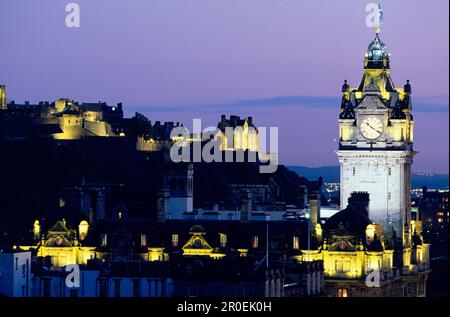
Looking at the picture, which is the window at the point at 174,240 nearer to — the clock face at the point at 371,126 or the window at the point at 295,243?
the window at the point at 295,243

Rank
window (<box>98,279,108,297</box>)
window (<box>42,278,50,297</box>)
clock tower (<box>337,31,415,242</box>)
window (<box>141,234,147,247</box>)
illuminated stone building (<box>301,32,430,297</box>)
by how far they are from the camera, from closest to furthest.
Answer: window (<box>98,279,108,297</box>) → window (<box>42,278,50,297</box>) → window (<box>141,234,147,247</box>) → illuminated stone building (<box>301,32,430,297</box>) → clock tower (<box>337,31,415,242</box>)

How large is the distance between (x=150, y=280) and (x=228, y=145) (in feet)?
175

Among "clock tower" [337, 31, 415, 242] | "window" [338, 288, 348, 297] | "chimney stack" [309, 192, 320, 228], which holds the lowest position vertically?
"window" [338, 288, 348, 297]

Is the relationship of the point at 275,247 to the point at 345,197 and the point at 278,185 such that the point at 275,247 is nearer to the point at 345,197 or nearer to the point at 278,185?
the point at 345,197

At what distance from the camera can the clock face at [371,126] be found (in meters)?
121

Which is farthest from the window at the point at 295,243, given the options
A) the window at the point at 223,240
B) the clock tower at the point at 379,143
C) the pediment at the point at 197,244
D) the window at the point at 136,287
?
the window at the point at 136,287

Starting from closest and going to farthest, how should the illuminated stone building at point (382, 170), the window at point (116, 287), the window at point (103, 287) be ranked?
the window at point (116, 287)
the window at point (103, 287)
the illuminated stone building at point (382, 170)

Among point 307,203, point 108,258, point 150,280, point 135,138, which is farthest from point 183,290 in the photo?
point 135,138

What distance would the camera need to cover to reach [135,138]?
154m

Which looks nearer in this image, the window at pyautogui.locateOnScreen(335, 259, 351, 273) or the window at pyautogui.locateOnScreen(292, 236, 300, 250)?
the window at pyautogui.locateOnScreen(335, 259, 351, 273)

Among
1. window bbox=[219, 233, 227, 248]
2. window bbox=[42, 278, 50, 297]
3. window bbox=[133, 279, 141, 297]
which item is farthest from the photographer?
window bbox=[219, 233, 227, 248]

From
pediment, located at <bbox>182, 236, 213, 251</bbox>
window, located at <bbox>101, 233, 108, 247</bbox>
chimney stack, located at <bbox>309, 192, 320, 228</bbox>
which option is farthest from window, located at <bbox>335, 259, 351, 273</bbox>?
window, located at <bbox>101, 233, 108, 247</bbox>

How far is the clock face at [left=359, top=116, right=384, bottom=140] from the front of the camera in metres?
121

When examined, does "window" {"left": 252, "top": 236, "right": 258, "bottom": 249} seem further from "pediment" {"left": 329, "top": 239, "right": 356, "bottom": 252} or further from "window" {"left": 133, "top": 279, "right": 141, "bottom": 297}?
"window" {"left": 133, "top": 279, "right": 141, "bottom": 297}
